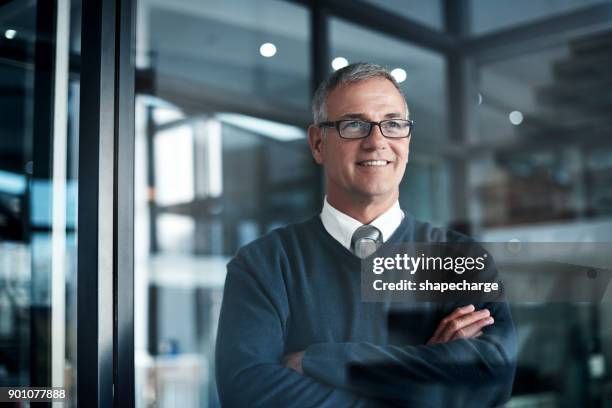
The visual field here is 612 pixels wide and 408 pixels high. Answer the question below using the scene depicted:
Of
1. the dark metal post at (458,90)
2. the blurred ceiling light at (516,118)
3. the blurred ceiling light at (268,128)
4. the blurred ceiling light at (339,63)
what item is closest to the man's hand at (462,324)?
the dark metal post at (458,90)

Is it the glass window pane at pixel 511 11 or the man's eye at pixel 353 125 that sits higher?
the glass window pane at pixel 511 11

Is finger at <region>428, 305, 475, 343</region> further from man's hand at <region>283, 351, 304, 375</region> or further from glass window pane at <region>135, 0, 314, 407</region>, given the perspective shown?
glass window pane at <region>135, 0, 314, 407</region>

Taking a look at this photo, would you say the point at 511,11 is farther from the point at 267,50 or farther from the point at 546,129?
the point at 546,129

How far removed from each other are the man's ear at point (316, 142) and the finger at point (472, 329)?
0.53 meters

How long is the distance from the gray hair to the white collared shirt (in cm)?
24

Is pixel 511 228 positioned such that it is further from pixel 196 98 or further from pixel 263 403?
pixel 196 98

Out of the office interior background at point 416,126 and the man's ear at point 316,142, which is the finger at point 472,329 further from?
the man's ear at point 316,142

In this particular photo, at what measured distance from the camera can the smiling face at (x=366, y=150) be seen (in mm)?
1532

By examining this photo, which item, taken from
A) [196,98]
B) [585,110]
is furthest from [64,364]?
[585,110]

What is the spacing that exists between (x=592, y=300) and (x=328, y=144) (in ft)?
2.30

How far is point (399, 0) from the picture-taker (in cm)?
206

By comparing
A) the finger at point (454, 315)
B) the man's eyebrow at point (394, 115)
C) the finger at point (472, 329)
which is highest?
the man's eyebrow at point (394, 115)

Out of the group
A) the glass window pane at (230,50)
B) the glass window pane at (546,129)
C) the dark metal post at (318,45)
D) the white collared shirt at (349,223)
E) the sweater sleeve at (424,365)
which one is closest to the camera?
the sweater sleeve at (424,365)

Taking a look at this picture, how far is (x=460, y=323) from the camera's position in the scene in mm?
1485
